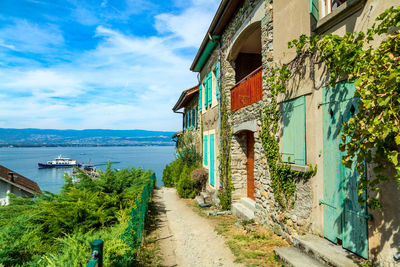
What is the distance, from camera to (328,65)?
3.59m

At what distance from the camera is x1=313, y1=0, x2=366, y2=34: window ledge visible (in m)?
3.23

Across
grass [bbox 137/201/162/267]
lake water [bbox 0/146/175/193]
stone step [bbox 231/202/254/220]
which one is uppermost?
stone step [bbox 231/202/254/220]

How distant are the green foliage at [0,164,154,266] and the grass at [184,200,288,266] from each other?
217cm

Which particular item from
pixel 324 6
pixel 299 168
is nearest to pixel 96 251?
pixel 299 168

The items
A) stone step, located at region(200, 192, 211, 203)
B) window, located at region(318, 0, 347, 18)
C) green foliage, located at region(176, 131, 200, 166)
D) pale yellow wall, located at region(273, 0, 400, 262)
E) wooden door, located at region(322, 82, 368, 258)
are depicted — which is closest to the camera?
pale yellow wall, located at region(273, 0, 400, 262)

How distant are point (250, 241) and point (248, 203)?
2.19 metres

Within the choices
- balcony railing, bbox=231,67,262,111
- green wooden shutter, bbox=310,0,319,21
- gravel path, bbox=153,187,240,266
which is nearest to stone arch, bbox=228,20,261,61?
balcony railing, bbox=231,67,262,111

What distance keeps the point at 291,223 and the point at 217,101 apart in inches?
220

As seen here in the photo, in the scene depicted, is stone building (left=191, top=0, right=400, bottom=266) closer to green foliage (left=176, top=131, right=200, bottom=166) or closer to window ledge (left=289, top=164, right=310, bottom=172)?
window ledge (left=289, top=164, right=310, bottom=172)

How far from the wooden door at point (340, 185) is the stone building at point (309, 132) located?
0.01 meters

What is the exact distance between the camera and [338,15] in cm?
354

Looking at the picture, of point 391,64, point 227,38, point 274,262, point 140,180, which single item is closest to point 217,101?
point 227,38

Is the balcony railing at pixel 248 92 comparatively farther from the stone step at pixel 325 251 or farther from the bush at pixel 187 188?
the bush at pixel 187 188

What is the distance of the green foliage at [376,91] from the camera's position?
2502mm
